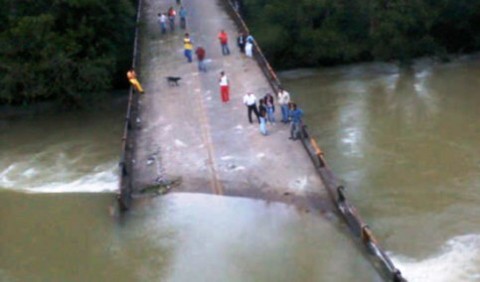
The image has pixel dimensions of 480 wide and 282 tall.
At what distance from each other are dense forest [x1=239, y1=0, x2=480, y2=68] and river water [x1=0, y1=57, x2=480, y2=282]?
695cm

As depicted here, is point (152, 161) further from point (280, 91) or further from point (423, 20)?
point (423, 20)

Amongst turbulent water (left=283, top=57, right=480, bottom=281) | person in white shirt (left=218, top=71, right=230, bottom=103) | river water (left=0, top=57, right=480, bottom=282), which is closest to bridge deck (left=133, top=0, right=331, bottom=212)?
person in white shirt (left=218, top=71, right=230, bottom=103)

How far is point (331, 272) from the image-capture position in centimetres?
1839

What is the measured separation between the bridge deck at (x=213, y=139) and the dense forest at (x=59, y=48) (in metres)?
2.45

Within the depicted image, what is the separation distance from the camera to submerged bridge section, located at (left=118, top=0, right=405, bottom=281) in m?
21.4

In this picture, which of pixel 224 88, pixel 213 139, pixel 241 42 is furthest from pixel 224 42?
pixel 213 139

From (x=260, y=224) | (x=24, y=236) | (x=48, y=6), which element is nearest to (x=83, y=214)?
(x=24, y=236)

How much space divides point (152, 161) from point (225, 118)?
379 cm

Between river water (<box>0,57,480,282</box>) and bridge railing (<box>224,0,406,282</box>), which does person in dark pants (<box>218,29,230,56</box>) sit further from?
bridge railing (<box>224,0,406,282</box>)

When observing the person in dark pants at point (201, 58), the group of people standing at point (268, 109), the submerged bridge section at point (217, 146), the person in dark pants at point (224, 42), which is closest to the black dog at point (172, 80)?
the submerged bridge section at point (217, 146)

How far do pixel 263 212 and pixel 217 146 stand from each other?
4.29 metres

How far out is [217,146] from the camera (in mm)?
24656

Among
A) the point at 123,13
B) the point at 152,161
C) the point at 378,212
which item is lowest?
the point at 378,212

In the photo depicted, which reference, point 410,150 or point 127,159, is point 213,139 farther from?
point 410,150
